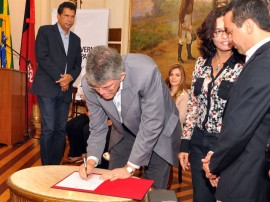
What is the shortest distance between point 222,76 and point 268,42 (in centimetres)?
55

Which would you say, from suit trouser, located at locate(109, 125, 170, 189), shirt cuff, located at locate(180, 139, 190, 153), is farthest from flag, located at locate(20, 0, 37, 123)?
shirt cuff, located at locate(180, 139, 190, 153)

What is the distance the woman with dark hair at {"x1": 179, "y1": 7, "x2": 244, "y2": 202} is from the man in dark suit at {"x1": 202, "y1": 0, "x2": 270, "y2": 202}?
0.45m

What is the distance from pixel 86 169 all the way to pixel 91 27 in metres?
4.99

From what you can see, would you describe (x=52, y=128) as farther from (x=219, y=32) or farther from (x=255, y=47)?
(x=255, y=47)

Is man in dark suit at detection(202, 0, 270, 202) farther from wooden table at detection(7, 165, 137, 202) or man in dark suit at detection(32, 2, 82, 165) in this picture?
man in dark suit at detection(32, 2, 82, 165)

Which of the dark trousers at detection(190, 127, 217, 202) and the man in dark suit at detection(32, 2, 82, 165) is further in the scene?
the man in dark suit at detection(32, 2, 82, 165)

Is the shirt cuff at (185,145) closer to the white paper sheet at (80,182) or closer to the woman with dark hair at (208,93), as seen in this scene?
the woman with dark hair at (208,93)

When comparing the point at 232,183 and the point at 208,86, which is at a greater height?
the point at 208,86

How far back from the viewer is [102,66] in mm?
1719

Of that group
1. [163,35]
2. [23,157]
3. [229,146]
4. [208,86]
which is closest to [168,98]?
[208,86]

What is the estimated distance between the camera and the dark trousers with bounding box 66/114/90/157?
4.51 metres

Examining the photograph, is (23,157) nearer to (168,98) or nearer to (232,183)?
(168,98)

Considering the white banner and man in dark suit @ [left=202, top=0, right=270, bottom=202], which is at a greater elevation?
the white banner

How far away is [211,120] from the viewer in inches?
79.3
